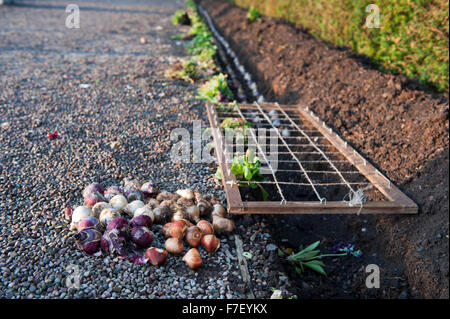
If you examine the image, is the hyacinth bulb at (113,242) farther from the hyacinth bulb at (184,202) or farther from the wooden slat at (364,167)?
the wooden slat at (364,167)

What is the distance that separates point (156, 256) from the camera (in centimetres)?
236

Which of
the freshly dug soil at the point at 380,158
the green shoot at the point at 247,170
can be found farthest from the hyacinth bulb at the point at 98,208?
the freshly dug soil at the point at 380,158

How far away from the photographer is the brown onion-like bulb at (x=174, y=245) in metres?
2.47

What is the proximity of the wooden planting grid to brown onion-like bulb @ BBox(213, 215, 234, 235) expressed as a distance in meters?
0.09

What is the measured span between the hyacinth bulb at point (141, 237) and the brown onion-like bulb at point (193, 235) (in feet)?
0.86

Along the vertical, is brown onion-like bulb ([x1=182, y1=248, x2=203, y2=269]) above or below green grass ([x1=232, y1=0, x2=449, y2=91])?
below

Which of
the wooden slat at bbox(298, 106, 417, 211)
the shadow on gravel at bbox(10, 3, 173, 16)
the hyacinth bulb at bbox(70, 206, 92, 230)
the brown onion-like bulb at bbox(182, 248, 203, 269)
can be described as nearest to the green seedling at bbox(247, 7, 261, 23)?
the shadow on gravel at bbox(10, 3, 173, 16)

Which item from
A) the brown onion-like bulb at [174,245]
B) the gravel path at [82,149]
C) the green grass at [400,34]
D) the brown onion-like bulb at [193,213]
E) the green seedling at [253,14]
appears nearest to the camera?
the gravel path at [82,149]

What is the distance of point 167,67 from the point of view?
6438mm

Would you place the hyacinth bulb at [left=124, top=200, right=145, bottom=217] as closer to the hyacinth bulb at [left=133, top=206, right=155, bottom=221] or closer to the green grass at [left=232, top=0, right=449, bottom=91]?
the hyacinth bulb at [left=133, top=206, right=155, bottom=221]

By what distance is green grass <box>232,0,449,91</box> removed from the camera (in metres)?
4.63

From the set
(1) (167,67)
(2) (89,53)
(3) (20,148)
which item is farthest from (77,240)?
(2) (89,53)

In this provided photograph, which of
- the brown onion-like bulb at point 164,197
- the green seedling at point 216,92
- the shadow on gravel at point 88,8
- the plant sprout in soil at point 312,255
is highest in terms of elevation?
the shadow on gravel at point 88,8

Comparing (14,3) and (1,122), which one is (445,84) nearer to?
(1,122)
